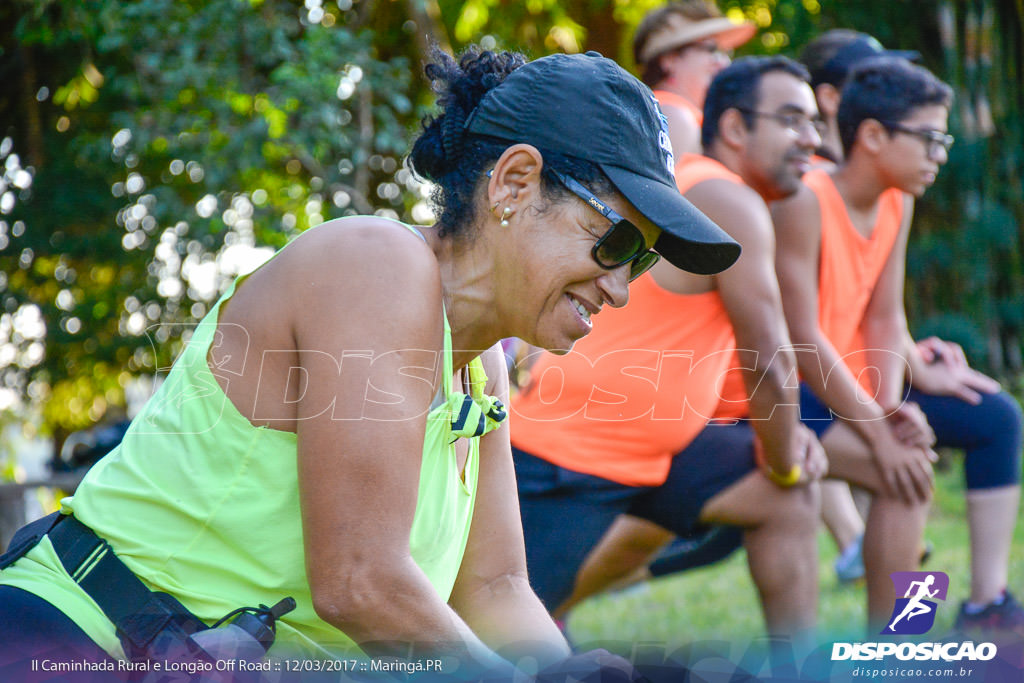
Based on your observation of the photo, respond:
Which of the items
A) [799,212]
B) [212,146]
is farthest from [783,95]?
[212,146]

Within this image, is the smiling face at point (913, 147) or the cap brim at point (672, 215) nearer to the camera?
the cap brim at point (672, 215)

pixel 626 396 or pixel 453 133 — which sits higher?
pixel 453 133

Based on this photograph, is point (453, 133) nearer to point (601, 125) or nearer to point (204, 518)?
point (601, 125)

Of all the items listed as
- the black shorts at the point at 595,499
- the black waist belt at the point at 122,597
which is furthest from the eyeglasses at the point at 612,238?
the black shorts at the point at 595,499

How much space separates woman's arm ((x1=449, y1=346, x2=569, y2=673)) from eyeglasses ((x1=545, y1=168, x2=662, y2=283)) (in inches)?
16.3

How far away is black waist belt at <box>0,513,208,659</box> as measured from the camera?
1.51 m

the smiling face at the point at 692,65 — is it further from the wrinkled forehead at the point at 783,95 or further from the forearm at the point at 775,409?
the forearm at the point at 775,409

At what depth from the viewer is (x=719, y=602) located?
498 centimetres

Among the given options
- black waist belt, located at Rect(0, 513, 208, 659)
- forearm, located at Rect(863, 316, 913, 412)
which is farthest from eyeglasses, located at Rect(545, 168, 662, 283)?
forearm, located at Rect(863, 316, 913, 412)

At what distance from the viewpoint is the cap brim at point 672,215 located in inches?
63.9

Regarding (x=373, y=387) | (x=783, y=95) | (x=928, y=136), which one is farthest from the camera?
(x=928, y=136)

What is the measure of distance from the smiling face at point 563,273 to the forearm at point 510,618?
0.52m

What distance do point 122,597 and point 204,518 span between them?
0.16 m

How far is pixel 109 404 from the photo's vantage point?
7.92 meters
